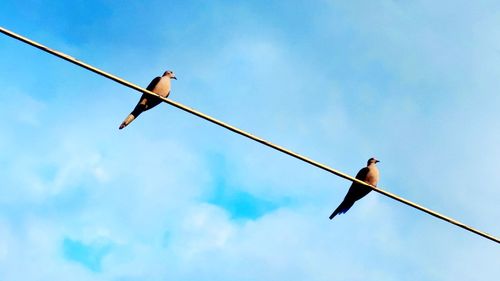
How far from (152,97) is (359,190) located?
428 centimetres

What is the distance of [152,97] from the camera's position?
10.9m

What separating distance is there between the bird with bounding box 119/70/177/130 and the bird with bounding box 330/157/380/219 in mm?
4080

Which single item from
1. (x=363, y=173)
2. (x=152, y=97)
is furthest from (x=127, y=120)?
(x=363, y=173)

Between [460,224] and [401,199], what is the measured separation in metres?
0.71

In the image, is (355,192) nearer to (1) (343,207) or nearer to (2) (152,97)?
(1) (343,207)

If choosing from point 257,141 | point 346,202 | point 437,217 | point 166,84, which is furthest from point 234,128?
point 166,84

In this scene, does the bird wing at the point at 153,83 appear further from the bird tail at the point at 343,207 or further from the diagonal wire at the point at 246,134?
the diagonal wire at the point at 246,134

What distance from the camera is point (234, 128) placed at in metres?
5.63

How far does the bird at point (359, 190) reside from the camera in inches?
Result: 422

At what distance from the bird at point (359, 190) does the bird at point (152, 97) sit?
Answer: 13.4ft

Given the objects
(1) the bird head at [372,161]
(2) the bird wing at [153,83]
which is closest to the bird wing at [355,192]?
(1) the bird head at [372,161]

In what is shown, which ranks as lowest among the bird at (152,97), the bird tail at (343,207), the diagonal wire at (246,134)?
the diagonal wire at (246,134)

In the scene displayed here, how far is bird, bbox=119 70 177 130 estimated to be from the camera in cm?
1128

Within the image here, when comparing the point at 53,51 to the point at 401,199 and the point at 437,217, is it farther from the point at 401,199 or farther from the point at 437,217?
the point at 437,217
